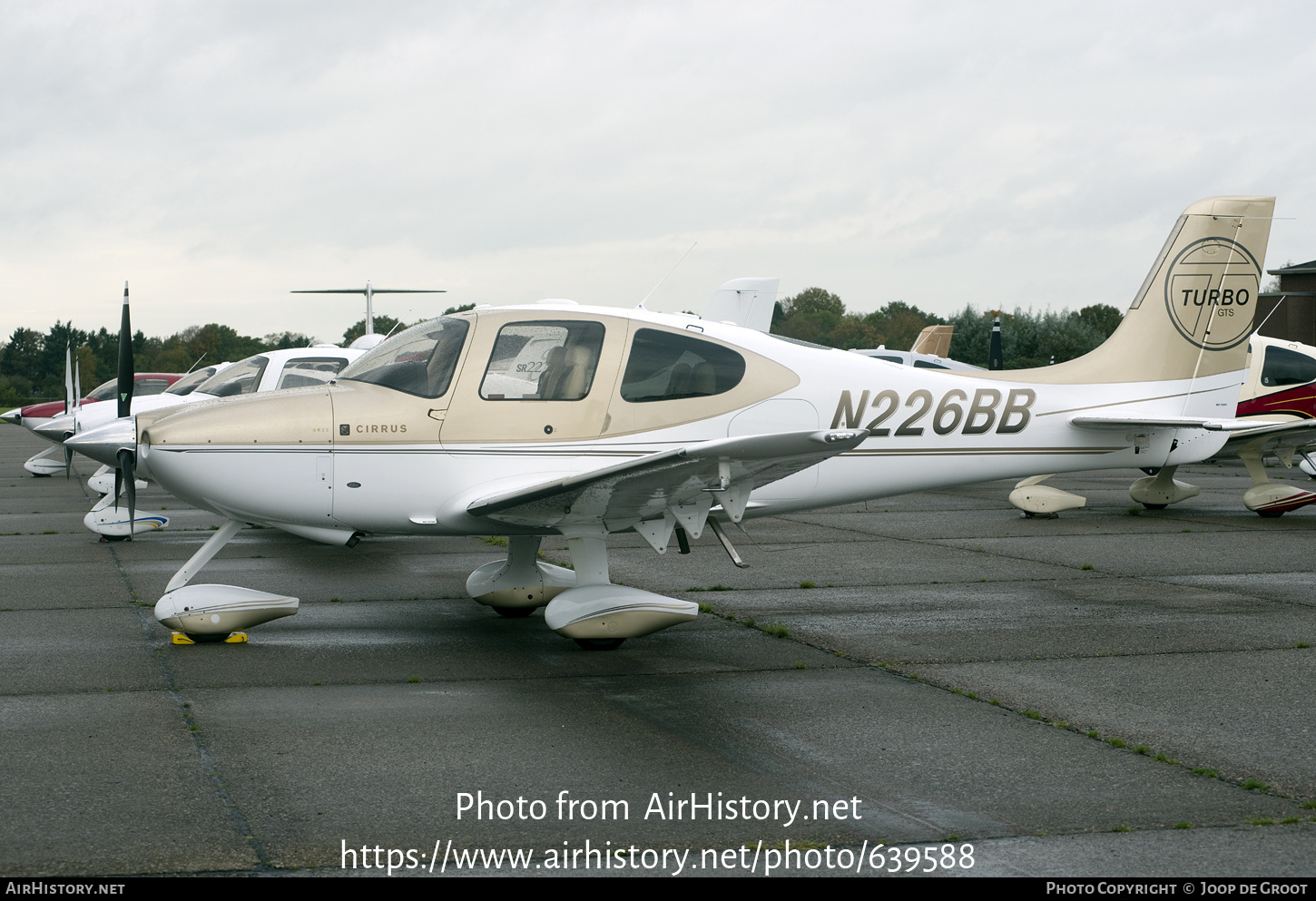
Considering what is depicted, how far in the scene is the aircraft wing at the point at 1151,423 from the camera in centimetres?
873

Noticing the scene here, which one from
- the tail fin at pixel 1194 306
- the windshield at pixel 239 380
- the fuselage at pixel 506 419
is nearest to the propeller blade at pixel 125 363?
the fuselage at pixel 506 419

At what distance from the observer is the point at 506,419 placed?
24.4 feet

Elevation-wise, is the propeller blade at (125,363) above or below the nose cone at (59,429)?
above

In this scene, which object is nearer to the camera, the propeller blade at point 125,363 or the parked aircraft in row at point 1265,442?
the propeller blade at point 125,363

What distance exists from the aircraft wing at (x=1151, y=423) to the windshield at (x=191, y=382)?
10841mm

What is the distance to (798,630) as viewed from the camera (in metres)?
7.91

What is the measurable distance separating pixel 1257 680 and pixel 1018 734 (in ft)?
6.17

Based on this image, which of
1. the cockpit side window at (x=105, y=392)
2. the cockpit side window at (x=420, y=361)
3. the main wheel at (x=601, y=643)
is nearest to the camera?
the main wheel at (x=601, y=643)

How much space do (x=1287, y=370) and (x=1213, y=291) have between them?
6981mm

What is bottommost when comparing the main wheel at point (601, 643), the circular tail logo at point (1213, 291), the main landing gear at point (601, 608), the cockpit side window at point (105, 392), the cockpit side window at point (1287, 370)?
the main wheel at point (601, 643)

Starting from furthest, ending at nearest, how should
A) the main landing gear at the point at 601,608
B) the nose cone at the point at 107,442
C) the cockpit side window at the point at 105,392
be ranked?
the cockpit side window at the point at 105,392 < the nose cone at the point at 107,442 < the main landing gear at the point at 601,608

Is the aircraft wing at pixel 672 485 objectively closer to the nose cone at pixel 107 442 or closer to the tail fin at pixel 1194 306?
the nose cone at pixel 107 442

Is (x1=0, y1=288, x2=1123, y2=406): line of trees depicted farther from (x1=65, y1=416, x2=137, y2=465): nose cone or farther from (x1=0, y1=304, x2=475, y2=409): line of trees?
(x1=65, y1=416, x2=137, y2=465): nose cone
